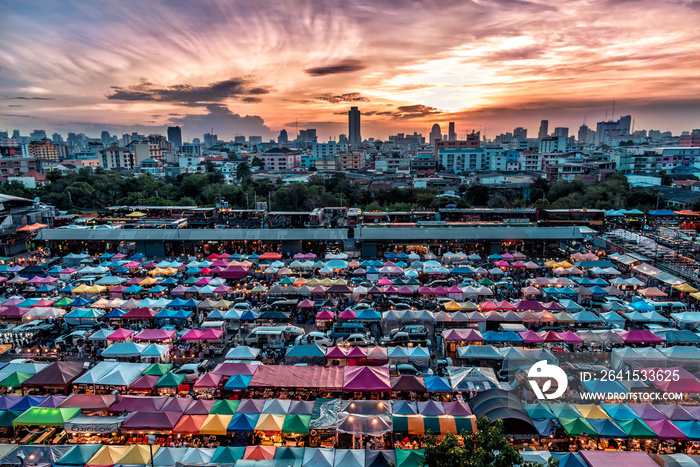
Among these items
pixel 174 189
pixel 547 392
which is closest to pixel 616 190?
pixel 547 392

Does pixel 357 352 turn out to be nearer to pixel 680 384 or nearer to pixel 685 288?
pixel 680 384

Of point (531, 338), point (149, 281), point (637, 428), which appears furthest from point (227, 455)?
point (149, 281)

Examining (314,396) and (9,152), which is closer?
(314,396)

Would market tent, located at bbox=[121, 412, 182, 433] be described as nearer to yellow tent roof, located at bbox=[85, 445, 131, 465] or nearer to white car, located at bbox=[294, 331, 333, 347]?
yellow tent roof, located at bbox=[85, 445, 131, 465]

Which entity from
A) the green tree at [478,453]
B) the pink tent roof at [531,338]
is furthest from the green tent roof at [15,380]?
the pink tent roof at [531,338]

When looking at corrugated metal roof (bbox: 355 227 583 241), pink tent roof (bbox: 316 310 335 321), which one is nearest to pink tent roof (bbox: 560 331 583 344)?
pink tent roof (bbox: 316 310 335 321)

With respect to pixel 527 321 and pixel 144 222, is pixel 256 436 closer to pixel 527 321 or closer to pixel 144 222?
pixel 527 321

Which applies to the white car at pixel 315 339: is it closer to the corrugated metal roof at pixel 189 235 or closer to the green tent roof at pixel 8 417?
the green tent roof at pixel 8 417
